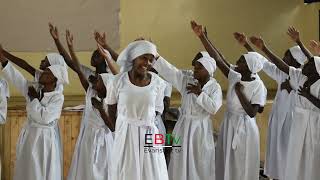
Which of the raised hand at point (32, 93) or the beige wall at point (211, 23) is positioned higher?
the beige wall at point (211, 23)

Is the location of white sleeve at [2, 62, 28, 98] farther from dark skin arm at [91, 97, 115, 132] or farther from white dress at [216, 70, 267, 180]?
white dress at [216, 70, 267, 180]

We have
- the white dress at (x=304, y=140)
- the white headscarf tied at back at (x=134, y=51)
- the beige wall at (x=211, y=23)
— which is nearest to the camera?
the white headscarf tied at back at (x=134, y=51)

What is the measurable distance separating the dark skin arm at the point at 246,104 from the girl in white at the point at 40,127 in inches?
61.5

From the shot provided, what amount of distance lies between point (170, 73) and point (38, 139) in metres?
1.28

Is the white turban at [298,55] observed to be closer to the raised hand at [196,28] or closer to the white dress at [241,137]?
the white dress at [241,137]

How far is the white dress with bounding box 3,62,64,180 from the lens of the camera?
14.4 feet

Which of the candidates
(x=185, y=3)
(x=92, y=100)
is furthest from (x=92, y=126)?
(x=185, y=3)

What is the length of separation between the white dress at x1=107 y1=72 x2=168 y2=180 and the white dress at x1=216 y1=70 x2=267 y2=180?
1.24 meters

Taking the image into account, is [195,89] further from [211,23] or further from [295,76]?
[211,23]

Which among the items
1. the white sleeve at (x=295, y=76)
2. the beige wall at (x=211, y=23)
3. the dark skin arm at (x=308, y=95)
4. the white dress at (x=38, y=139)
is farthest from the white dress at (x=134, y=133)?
the beige wall at (x=211, y=23)

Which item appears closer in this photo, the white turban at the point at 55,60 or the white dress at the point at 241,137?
the white turban at the point at 55,60

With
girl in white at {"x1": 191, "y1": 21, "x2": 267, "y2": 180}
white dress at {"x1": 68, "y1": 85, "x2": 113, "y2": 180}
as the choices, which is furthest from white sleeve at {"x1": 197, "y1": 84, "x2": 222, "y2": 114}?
white dress at {"x1": 68, "y1": 85, "x2": 113, "y2": 180}

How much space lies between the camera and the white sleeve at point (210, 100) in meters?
4.41

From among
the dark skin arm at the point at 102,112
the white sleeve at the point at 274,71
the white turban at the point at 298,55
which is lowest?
the dark skin arm at the point at 102,112
